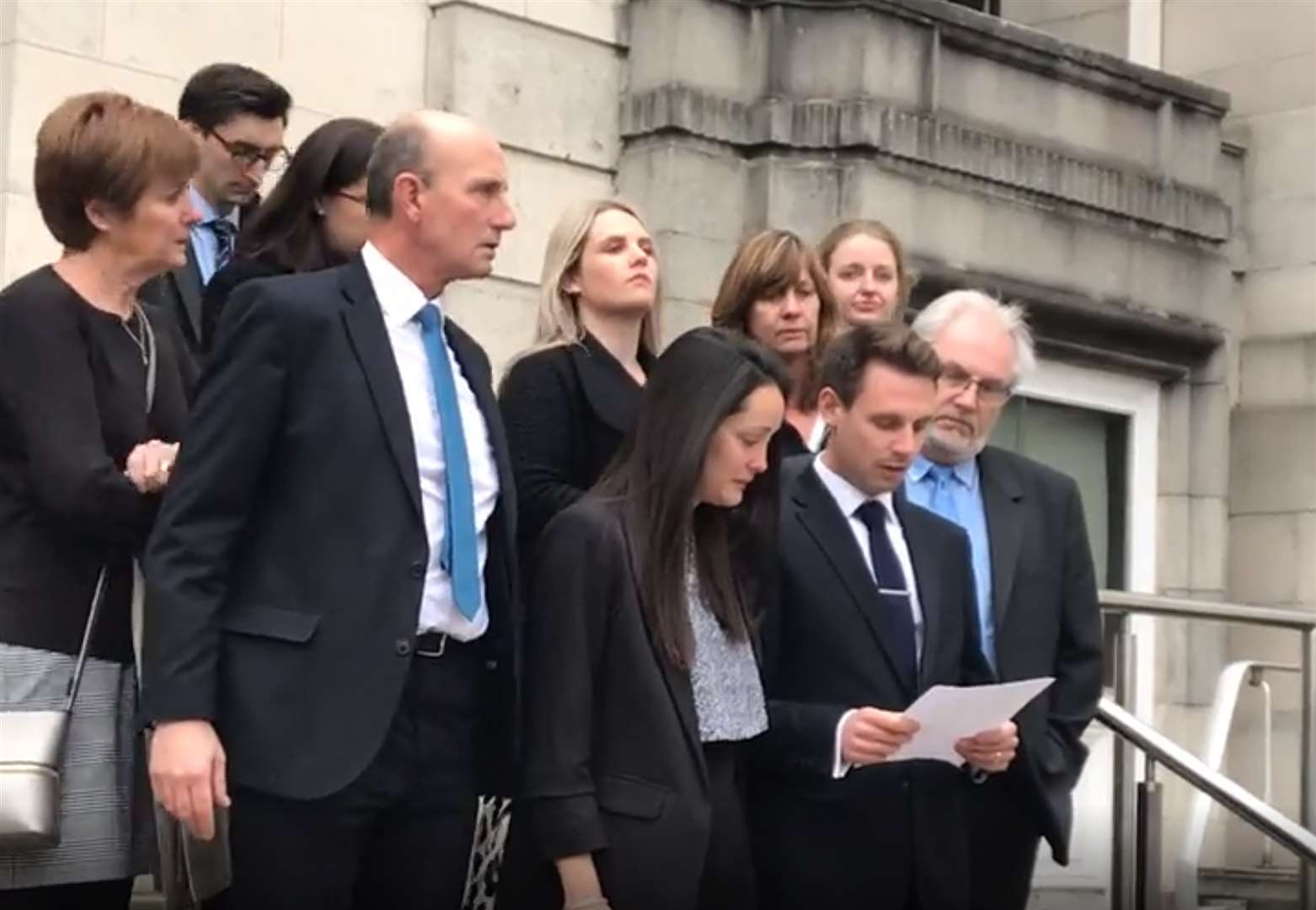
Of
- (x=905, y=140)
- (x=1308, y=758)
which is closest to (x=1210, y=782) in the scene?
(x=1308, y=758)

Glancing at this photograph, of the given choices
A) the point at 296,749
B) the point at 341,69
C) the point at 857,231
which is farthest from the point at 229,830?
the point at 341,69

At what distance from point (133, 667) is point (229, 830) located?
0.42 m

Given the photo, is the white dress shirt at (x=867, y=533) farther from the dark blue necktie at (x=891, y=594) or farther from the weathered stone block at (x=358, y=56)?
the weathered stone block at (x=358, y=56)

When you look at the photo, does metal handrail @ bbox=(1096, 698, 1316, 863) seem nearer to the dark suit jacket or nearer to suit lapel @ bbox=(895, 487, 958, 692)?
the dark suit jacket

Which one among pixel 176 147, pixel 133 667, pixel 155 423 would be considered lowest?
pixel 133 667

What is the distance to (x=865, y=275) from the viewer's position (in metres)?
5.95

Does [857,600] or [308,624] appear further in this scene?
[857,600]

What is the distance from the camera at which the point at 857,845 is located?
4.60 meters

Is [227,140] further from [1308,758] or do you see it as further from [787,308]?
[1308,758]

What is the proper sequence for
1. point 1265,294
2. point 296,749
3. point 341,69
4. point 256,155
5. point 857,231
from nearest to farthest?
point 296,749
point 256,155
point 857,231
point 341,69
point 1265,294

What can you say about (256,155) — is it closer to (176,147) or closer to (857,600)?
(176,147)

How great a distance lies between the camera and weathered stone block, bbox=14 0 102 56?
6.92 meters

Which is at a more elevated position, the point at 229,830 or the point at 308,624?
the point at 308,624

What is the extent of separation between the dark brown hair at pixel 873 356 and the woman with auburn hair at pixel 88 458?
131cm
